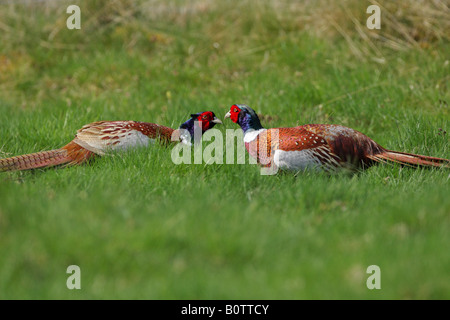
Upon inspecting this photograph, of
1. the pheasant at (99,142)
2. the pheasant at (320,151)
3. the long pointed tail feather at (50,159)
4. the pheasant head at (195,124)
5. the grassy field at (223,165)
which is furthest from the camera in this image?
the pheasant head at (195,124)

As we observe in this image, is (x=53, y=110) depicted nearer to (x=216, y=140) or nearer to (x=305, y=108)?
(x=216, y=140)

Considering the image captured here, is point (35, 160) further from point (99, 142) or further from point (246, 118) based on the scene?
point (246, 118)

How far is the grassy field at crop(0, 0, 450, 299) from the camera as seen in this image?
8.54ft

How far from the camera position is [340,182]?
371 centimetres

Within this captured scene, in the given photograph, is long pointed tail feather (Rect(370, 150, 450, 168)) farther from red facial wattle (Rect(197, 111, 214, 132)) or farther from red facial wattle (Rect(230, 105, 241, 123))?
red facial wattle (Rect(197, 111, 214, 132))

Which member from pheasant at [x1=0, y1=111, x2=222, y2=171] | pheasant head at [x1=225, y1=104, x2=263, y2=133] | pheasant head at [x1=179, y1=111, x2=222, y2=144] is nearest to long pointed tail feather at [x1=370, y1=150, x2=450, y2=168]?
pheasant head at [x1=225, y1=104, x2=263, y2=133]

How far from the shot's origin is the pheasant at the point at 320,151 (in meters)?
3.96

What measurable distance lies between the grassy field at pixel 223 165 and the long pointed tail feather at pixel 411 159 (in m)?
0.06

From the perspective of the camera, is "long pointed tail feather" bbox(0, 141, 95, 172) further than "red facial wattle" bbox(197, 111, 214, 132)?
No

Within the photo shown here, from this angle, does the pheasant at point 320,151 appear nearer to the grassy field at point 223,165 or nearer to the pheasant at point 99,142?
the grassy field at point 223,165

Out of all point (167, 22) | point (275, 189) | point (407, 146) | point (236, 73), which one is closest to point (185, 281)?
point (275, 189)

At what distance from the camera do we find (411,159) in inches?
163

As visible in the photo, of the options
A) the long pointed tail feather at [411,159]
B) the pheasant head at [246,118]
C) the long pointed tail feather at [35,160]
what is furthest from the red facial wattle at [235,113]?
the long pointed tail feather at [35,160]

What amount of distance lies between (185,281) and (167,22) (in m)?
5.99
